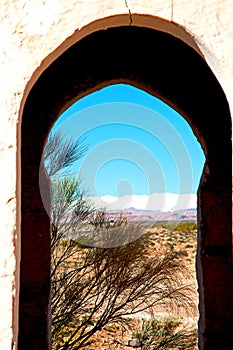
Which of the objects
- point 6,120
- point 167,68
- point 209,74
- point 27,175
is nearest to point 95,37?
point 167,68

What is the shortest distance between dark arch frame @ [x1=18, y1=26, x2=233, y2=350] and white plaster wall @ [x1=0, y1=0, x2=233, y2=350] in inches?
68.9

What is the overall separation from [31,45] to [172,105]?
220 cm

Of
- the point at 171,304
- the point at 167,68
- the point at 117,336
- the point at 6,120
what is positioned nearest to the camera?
the point at 6,120

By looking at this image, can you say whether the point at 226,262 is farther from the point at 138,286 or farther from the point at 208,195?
the point at 138,286

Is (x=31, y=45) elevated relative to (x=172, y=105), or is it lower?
lower

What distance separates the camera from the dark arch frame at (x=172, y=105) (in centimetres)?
409

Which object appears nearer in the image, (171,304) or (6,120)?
(6,120)

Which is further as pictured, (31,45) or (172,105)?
(172,105)

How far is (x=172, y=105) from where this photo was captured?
14.0 ft

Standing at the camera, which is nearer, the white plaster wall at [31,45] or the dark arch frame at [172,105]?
the white plaster wall at [31,45]

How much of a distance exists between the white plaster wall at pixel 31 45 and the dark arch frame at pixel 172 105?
5.75 ft

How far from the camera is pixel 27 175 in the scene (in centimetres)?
413

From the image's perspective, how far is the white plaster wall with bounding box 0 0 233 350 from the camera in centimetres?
219

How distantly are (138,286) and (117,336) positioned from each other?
1752mm
